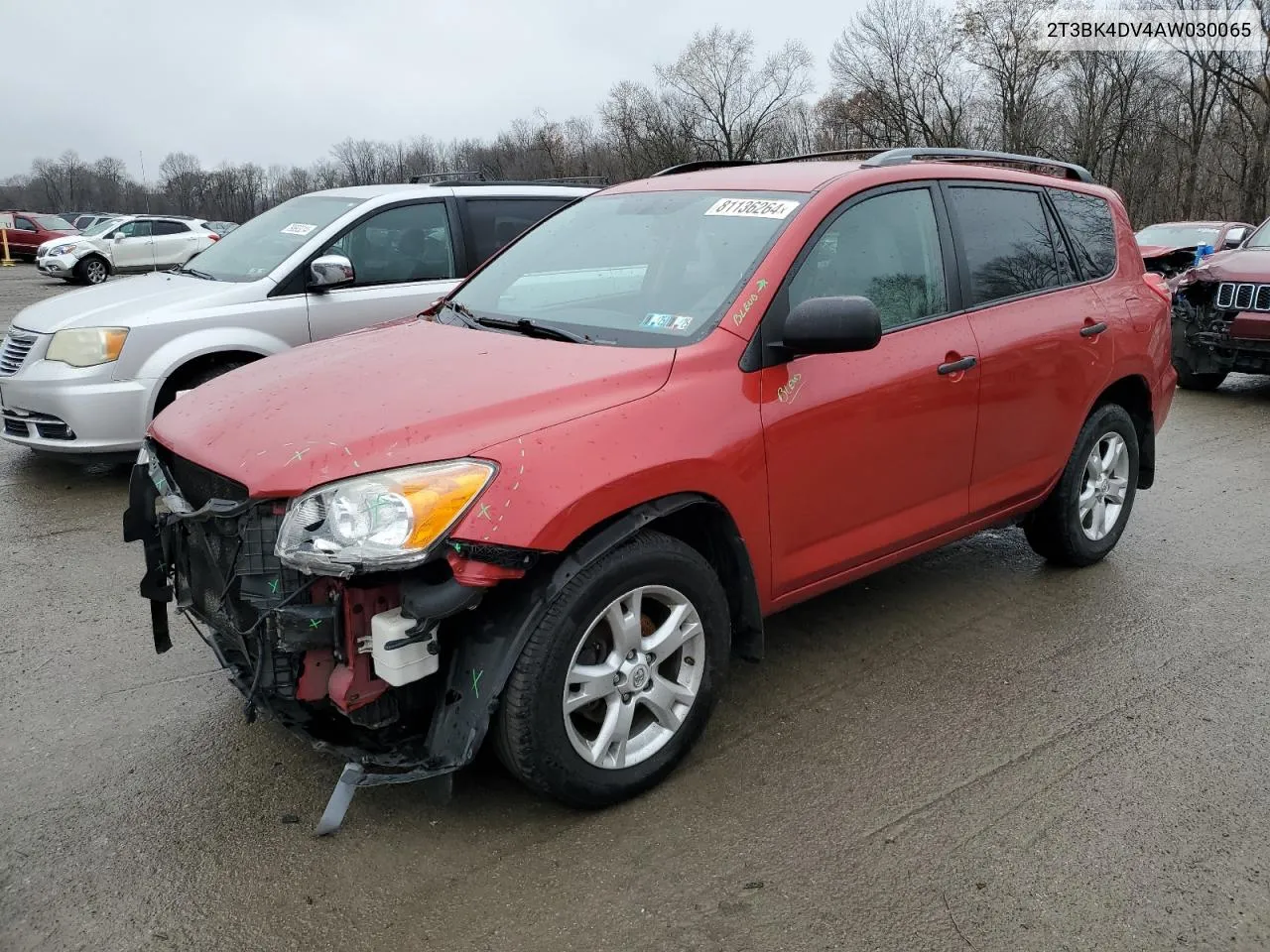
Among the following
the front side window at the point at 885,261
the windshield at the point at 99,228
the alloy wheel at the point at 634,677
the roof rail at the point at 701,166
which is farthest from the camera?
the windshield at the point at 99,228

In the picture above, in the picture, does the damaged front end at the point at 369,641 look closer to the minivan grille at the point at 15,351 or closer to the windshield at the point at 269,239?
the windshield at the point at 269,239

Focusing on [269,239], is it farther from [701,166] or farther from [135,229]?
[135,229]

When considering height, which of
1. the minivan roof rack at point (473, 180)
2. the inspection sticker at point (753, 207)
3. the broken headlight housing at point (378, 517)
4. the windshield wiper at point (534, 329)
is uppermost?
the minivan roof rack at point (473, 180)

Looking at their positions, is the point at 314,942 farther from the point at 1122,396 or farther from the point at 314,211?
the point at 314,211

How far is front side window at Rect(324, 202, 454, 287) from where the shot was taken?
21.5 ft

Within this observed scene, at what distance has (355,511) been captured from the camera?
2.47m

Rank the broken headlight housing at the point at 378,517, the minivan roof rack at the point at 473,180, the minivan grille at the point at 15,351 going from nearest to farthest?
the broken headlight housing at the point at 378,517
the minivan grille at the point at 15,351
the minivan roof rack at the point at 473,180

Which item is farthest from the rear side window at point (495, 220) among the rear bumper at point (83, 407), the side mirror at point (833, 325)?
the side mirror at point (833, 325)

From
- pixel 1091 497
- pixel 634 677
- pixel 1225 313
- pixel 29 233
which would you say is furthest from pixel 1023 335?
pixel 29 233

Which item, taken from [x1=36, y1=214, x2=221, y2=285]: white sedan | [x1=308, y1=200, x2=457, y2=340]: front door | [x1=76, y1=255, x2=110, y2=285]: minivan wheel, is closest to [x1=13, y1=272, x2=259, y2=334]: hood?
[x1=308, y1=200, x2=457, y2=340]: front door

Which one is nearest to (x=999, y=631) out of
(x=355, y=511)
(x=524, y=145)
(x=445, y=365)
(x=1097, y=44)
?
(x=445, y=365)

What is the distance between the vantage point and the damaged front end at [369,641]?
2.48m

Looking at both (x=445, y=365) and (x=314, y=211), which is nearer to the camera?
(x=445, y=365)

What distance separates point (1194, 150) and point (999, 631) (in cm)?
4003
